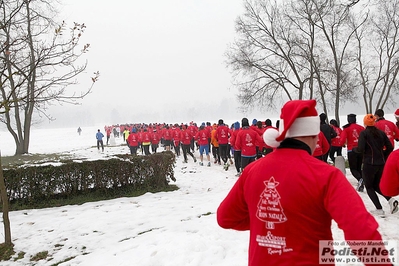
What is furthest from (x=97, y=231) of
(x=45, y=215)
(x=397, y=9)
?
(x=397, y=9)

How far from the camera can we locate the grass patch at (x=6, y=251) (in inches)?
207

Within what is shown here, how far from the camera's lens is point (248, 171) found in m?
1.93

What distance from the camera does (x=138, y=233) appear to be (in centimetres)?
589

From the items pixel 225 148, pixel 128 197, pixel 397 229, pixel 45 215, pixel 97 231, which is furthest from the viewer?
pixel 225 148

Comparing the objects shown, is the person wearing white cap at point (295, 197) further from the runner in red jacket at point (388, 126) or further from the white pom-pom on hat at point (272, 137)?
the runner in red jacket at point (388, 126)

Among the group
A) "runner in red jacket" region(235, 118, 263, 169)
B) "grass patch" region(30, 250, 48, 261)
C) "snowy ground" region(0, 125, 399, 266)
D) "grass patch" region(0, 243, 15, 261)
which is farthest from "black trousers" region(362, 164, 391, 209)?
"grass patch" region(0, 243, 15, 261)

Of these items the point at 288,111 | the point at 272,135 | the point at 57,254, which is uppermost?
the point at 288,111

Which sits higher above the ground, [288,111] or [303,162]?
[288,111]

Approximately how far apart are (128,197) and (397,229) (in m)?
6.85

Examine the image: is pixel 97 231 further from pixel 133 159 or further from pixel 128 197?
pixel 133 159

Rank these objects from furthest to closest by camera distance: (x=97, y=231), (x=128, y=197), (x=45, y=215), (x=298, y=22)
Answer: (x=298, y=22) < (x=128, y=197) < (x=45, y=215) < (x=97, y=231)

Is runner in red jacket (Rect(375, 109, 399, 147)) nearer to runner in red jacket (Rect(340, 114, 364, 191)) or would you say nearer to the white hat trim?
runner in red jacket (Rect(340, 114, 364, 191))

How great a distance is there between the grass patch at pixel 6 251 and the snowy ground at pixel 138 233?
0.17 m

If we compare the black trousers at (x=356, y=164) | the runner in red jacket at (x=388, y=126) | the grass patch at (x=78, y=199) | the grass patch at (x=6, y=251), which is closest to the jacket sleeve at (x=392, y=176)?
the runner in red jacket at (x=388, y=126)
